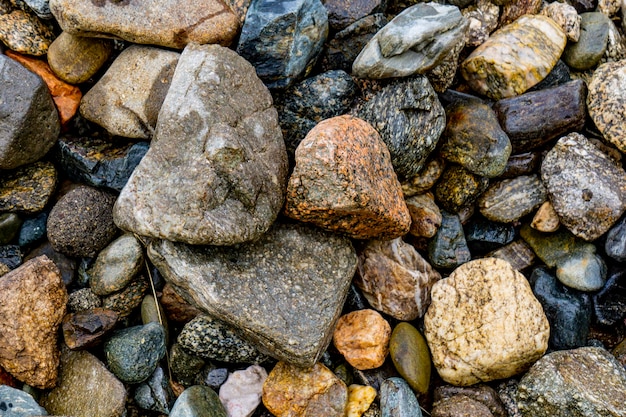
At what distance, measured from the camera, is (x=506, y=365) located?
143 inches

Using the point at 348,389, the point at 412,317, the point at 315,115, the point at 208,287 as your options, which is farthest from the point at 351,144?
the point at 348,389

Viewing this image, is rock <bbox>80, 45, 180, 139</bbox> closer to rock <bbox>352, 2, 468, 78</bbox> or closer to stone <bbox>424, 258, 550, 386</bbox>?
rock <bbox>352, 2, 468, 78</bbox>

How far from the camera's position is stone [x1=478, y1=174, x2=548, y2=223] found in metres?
3.93

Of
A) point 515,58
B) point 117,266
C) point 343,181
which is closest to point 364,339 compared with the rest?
point 343,181

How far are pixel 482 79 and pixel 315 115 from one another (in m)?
1.20

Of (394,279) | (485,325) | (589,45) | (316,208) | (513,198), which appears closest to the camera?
(316,208)

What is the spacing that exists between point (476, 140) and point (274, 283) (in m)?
1.65

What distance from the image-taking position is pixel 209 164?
308cm

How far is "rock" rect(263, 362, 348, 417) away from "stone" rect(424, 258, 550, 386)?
28.9 inches

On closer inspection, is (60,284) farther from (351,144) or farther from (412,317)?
(412,317)

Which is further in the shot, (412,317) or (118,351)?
(412,317)

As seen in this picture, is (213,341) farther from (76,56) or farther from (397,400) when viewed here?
(76,56)

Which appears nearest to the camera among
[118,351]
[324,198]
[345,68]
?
[324,198]

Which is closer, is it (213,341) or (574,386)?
(574,386)
